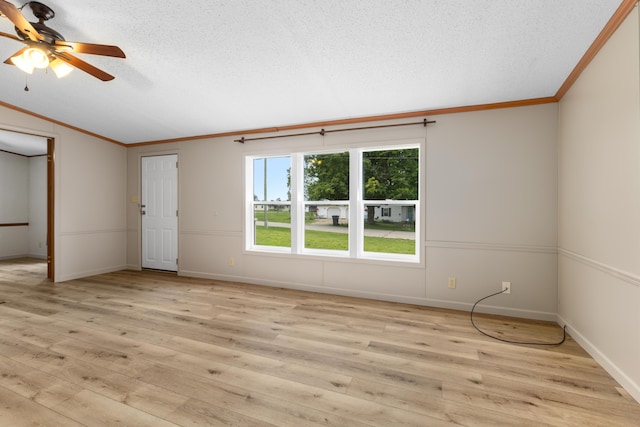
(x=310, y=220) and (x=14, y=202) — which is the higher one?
(x=14, y=202)

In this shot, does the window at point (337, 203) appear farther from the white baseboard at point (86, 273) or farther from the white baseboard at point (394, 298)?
the white baseboard at point (86, 273)

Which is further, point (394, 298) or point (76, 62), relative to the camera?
point (394, 298)

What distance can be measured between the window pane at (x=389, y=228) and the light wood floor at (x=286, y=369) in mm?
820

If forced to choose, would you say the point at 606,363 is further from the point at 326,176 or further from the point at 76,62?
the point at 76,62

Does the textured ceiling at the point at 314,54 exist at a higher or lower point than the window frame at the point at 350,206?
higher

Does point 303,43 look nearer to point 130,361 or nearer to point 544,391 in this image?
point 130,361

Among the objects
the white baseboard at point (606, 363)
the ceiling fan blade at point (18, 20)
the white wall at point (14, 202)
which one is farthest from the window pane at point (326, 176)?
the white wall at point (14, 202)

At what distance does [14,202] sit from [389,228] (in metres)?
8.36

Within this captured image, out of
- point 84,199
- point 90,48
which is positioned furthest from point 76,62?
point 84,199

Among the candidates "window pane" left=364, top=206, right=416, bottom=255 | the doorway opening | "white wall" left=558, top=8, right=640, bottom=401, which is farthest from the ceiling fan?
the doorway opening

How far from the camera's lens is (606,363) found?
210 cm

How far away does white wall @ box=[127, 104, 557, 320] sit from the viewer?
10.0 feet

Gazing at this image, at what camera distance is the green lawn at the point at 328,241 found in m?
3.92

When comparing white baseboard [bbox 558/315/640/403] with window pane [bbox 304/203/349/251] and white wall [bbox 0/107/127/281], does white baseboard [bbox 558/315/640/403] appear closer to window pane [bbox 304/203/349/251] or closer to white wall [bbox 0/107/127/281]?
window pane [bbox 304/203/349/251]
